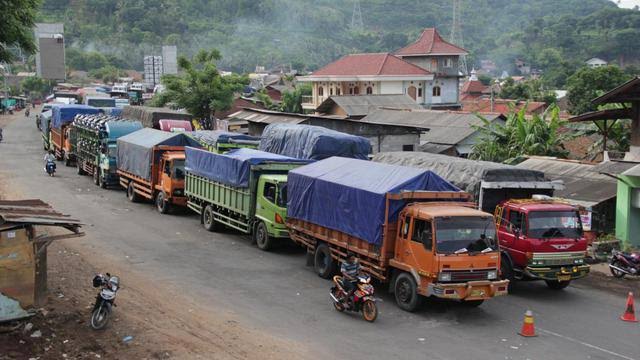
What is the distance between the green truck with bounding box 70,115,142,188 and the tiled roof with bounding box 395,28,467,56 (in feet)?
158

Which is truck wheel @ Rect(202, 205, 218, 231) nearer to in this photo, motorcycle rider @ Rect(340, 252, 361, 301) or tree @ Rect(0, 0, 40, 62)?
tree @ Rect(0, 0, 40, 62)

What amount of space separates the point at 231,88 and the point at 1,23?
98.0 ft

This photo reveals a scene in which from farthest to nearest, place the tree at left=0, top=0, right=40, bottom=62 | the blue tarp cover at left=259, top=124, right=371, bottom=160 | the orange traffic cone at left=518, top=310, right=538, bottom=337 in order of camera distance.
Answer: the blue tarp cover at left=259, top=124, right=371, bottom=160 → the tree at left=0, top=0, right=40, bottom=62 → the orange traffic cone at left=518, top=310, right=538, bottom=337

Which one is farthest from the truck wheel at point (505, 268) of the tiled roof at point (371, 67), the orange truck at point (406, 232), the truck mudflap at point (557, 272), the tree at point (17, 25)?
the tiled roof at point (371, 67)

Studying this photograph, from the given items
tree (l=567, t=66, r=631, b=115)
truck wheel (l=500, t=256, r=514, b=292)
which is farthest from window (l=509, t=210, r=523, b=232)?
tree (l=567, t=66, r=631, b=115)

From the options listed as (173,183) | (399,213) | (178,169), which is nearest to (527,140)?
(178,169)

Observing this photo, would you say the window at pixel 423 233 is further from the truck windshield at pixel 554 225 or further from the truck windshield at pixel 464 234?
the truck windshield at pixel 554 225

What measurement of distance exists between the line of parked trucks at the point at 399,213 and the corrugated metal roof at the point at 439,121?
12.6 metres

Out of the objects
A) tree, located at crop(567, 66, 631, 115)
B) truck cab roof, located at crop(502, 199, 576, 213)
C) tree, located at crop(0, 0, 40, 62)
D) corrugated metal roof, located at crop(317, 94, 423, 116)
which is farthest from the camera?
tree, located at crop(567, 66, 631, 115)

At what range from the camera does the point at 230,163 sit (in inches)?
834

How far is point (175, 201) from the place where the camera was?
84.9 feet

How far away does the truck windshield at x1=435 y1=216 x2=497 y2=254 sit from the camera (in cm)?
1375

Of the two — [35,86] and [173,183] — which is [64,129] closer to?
[173,183]

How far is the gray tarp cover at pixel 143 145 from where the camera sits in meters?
26.9
